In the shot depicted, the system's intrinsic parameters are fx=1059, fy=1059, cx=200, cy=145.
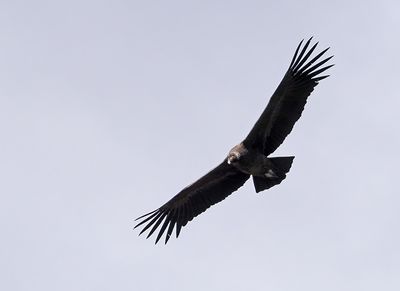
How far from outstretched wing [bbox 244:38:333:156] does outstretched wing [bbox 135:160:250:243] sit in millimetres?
2012

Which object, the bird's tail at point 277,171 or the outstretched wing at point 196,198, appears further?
the outstretched wing at point 196,198

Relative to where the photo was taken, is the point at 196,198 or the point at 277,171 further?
the point at 196,198

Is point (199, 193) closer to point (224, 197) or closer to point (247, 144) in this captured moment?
point (224, 197)

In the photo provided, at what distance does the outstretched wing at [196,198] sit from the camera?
27.4 metres

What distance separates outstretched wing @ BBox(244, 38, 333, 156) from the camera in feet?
82.1

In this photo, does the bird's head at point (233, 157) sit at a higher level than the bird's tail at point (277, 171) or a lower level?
higher

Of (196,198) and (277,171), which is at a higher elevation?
(196,198)

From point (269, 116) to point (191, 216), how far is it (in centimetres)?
398

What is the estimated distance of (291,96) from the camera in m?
25.2

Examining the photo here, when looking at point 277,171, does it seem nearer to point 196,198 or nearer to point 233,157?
point 233,157

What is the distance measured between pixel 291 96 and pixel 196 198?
437 centimetres

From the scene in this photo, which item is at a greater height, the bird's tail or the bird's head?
the bird's head

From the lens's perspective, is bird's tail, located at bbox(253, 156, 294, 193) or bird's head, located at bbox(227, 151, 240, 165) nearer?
→ bird's tail, located at bbox(253, 156, 294, 193)

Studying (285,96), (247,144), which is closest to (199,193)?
(247,144)
